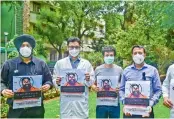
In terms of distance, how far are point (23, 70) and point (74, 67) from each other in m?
0.89

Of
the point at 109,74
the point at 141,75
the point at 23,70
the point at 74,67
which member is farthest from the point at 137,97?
the point at 23,70

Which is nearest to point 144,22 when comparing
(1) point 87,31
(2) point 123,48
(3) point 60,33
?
(2) point 123,48

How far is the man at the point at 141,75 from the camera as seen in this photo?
494 centimetres

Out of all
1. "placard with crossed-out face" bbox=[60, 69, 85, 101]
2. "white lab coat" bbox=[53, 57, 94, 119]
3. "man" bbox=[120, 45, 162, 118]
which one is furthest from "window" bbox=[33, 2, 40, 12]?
"man" bbox=[120, 45, 162, 118]

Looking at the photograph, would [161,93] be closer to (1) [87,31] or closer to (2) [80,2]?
(2) [80,2]

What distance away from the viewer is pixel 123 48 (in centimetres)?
2147

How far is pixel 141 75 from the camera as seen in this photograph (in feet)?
16.5

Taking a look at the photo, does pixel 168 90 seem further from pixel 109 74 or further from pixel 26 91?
pixel 26 91

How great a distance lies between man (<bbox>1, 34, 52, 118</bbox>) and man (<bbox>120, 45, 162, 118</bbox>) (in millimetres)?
1260

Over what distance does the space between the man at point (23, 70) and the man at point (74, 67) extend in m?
0.39

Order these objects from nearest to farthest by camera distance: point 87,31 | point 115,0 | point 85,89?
1. point 85,89
2. point 115,0
3. point 87,31

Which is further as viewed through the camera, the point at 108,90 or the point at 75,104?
the point at 108,90

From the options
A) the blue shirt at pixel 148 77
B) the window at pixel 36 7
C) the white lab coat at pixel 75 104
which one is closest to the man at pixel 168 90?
the blue shirt at pixel 148 77

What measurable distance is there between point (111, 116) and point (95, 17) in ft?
94.4
